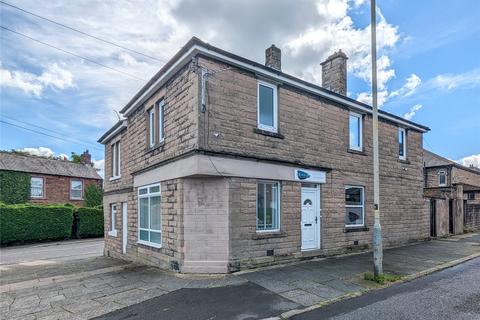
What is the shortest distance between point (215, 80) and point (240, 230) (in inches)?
168

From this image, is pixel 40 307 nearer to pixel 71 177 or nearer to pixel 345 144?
pixel 345 144

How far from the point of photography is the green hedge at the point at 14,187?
2862 centimetres

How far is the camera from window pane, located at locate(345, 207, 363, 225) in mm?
13266

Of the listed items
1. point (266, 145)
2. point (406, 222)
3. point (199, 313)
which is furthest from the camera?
point (406, 222)

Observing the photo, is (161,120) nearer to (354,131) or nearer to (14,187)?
(354,131)

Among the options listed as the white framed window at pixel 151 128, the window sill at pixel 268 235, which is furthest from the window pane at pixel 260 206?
the white framed window at pixel 151 128

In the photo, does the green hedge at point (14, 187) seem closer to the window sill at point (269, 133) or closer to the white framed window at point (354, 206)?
the window sill at point (269, 133)

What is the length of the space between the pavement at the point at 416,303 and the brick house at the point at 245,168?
3.42m

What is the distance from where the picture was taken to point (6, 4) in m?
9.62

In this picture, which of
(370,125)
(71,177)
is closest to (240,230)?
(370,125)

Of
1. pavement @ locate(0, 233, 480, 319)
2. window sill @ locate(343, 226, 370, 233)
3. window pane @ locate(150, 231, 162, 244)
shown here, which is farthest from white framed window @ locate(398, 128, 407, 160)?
window pane @ locate(150, 231, 162, 244)

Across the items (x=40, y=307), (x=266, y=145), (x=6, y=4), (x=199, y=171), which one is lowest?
(x=40, y=307)

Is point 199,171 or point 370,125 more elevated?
point 370,125

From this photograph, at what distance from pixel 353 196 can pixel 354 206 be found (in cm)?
39
